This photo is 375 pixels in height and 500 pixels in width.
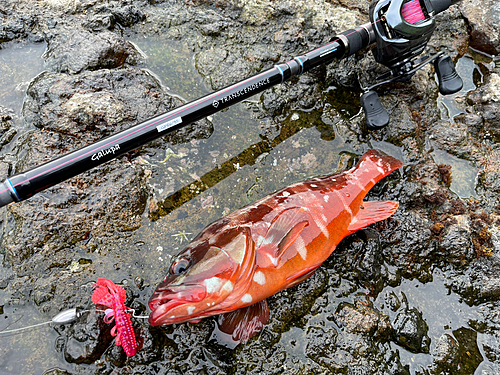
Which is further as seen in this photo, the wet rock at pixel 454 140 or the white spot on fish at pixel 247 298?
the wet rock at pixel 454 140

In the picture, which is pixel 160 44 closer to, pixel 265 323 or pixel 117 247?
pixel 117 247

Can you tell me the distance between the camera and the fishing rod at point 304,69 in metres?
2.49

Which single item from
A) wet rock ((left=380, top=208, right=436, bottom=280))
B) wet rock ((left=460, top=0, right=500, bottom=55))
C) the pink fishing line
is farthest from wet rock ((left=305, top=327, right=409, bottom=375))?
wet rock ((left=460, top=0, right=500, bottom=55))

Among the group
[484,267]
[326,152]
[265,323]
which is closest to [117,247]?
[265,323]

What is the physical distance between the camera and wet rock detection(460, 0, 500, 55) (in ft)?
13.3

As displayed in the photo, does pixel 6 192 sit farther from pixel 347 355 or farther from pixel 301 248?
pixel 347 355

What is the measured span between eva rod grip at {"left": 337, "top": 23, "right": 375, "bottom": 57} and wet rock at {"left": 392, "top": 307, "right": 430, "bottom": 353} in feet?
7.84

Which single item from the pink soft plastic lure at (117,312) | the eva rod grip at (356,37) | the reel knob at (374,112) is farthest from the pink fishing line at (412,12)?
the pink soft plastic lure at (117,312)

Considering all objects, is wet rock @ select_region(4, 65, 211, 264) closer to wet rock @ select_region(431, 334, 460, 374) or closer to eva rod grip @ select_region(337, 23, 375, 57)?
eva rod grip @ select_region(337, 23, 375, 57)

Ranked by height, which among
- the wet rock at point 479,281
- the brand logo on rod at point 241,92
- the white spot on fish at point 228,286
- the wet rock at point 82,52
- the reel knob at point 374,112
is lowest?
the wet rock at point 479,281

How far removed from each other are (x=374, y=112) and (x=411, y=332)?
1.91 meters

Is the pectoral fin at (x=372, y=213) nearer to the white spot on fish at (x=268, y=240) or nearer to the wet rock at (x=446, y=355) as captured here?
the white spot on fish at (x=268, y=240)

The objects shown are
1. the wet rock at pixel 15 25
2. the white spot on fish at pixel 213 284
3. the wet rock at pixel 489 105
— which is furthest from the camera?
the wet rock at pixel 489 105

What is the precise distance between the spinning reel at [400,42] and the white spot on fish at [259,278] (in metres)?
1.69
